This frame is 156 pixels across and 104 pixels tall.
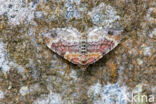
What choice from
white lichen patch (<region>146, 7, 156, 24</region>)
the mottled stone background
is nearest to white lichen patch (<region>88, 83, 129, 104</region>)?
the mottled stone background

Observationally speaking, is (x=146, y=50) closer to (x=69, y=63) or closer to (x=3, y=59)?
(x=69, y=63)

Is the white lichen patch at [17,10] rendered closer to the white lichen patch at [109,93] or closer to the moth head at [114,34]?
the moth head at [114,34]

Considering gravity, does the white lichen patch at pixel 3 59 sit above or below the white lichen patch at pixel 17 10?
below

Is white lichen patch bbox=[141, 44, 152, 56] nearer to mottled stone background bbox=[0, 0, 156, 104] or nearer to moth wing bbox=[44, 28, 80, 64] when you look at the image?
mottled stone background bbox=[0, 0, 156, 104]

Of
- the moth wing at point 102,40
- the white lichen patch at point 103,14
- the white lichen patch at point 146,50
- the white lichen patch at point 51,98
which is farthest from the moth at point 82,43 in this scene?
the white lichen patch at point 51,98

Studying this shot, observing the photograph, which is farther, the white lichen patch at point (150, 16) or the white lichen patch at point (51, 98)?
the white lichen patch at point (51, 98)
